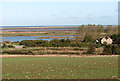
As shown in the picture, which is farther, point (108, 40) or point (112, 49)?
point (108, 40)

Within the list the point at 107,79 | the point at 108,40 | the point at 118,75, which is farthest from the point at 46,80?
the point at 108,40

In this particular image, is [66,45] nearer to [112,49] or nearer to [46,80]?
[112,49]

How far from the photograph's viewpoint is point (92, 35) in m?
60.9

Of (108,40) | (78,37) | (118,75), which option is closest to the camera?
(118,75)

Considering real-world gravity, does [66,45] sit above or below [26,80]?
below

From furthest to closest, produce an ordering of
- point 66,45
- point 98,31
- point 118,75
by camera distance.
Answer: point 98,31 < point 66,45 < point 118,75

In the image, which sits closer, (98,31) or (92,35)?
(92,35)

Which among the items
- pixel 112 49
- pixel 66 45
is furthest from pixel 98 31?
pixel 112 49

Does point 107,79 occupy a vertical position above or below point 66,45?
above

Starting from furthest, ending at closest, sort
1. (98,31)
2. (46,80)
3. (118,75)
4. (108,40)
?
(98,31)
(108,40)
(118,75)
(46,80)

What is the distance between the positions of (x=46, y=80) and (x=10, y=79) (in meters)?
1.45

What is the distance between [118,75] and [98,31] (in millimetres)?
60317

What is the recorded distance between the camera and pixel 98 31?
220 feet

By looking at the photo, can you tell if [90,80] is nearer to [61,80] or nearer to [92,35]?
[61,80]
